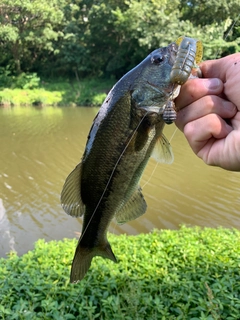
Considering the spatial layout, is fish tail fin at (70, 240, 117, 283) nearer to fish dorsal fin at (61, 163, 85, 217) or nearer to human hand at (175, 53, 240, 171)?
fish dorsal fin at (61, 163, 85, 217)

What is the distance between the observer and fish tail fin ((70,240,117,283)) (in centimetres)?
195

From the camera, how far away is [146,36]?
21875 mm

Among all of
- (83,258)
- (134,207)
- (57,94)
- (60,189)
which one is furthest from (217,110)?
(57,94)

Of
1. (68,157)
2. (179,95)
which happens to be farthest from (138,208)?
(68,157)

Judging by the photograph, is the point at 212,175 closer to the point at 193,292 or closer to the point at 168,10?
the point at 193,292

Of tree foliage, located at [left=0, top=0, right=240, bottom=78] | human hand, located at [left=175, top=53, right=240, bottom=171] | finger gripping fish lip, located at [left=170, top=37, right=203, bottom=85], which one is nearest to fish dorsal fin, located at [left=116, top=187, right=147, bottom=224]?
human hand, located at [left=175, top=53, right=240, bottom=171]

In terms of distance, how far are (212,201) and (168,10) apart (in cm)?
1844

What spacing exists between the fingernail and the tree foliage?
1944cm

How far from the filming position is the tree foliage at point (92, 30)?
2152 centimetres

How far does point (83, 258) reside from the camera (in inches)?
78.7

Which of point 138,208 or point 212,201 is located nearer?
point 138,208

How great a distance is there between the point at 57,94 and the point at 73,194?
25834mm

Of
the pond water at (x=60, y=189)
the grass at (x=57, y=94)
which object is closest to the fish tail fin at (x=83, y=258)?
the pond water at (x=60, y=189)

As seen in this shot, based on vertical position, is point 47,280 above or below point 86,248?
below
